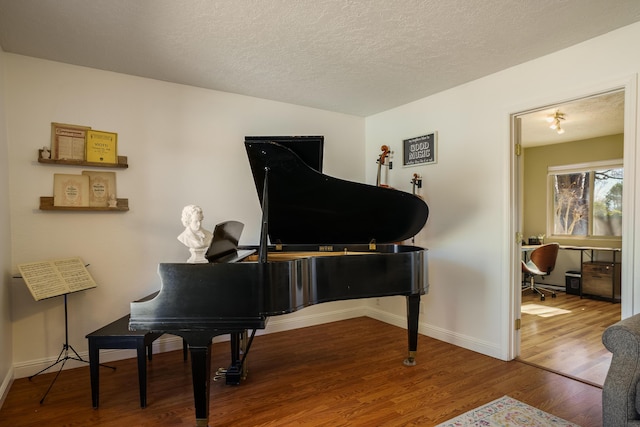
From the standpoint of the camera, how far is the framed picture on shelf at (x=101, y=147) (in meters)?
2.82

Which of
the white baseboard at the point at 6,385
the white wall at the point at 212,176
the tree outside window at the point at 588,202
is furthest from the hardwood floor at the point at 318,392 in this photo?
the tree outside window at the point at 588,202

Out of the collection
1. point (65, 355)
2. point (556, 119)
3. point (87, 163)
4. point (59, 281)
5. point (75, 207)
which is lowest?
point (65, 355)

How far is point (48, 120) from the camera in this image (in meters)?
2.70

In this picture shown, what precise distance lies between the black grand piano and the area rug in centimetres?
76

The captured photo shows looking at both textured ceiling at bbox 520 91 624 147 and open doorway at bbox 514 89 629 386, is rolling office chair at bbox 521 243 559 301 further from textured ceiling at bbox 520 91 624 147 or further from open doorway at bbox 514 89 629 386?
textured ceiling at bbox 520 91 624 147

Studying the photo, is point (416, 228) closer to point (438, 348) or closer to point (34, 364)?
point (438, 348)

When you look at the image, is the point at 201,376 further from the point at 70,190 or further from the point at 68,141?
the point at 68,141

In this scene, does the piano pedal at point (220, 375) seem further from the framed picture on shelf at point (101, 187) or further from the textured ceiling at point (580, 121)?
the textured ceiling at point (580, 121)

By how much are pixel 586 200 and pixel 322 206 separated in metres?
5.27

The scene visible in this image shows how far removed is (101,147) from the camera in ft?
9.41

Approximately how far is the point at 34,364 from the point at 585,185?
739cm

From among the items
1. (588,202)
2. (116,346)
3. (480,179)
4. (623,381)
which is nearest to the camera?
(623,381)

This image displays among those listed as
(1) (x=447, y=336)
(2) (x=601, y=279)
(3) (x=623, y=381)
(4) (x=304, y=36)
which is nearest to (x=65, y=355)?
(4) (x=304, y=36)

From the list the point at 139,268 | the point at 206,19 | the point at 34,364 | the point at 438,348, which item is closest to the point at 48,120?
the point at 139,268
